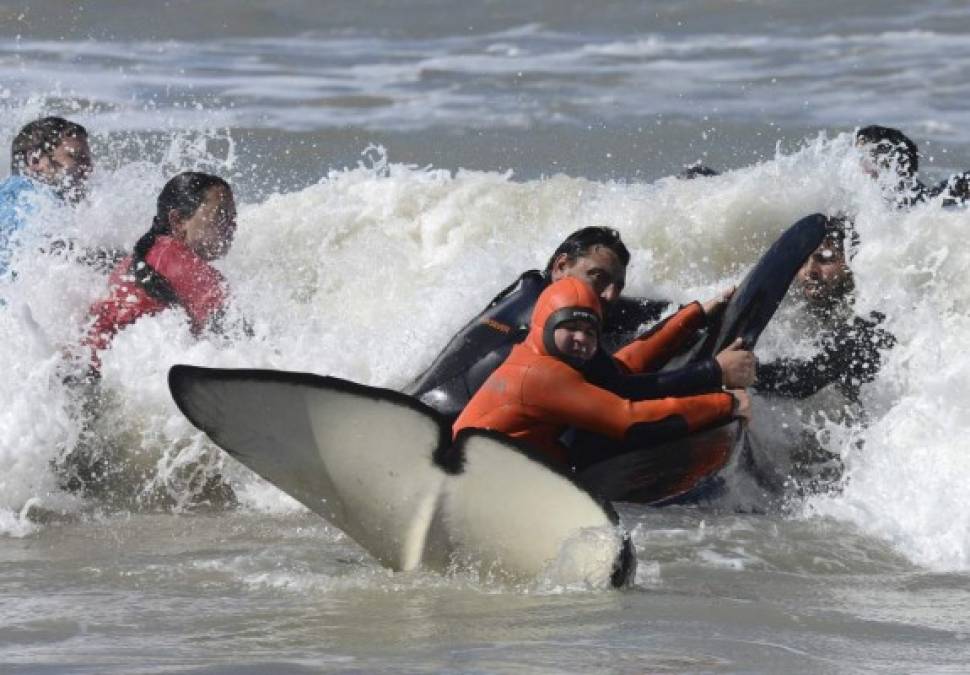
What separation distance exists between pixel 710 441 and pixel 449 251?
4444 mm

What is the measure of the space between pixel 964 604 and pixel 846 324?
244 cm

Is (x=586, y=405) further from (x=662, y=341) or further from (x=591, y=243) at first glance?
(x=662, y=341)

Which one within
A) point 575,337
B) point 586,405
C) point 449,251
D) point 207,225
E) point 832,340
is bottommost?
point 586,405

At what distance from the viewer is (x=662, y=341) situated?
7191 millimetres

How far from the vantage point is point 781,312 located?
7.62 meters

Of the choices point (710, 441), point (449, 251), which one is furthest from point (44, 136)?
point (710, 441)

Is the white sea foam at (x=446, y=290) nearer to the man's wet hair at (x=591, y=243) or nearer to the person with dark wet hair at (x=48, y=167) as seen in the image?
the person with dark wet hair at (x=48, y=167)

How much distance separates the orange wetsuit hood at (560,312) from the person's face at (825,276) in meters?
1.91

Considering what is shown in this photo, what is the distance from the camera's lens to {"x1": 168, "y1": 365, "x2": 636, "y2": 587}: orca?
542cm

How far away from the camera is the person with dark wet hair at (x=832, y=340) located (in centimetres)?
742

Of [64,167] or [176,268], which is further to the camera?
[64,167]

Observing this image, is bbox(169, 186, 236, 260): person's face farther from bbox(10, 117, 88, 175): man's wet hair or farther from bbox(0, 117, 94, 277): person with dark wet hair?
bbox(10, 117, 88, 175): man's wet hair

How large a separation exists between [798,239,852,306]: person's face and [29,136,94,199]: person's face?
3435mm

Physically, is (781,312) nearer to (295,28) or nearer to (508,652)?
(508,652)
